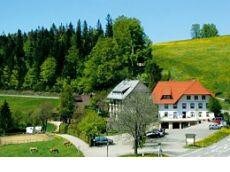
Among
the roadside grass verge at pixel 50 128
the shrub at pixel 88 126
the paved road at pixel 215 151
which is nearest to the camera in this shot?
the paved road at pixel 215 151

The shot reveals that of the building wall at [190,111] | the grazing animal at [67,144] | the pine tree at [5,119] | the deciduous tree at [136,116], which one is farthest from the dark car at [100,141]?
the pine tree at [5,119]

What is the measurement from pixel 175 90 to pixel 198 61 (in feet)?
2.42

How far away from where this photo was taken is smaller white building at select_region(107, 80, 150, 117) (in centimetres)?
736

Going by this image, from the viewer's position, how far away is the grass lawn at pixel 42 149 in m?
7.44

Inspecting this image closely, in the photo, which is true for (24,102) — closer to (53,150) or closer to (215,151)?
(53,150)

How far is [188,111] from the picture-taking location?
7.87 metres

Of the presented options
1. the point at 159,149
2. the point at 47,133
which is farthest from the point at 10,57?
Result: the point at 159,149

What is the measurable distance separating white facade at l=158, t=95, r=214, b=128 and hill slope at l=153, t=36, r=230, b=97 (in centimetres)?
27

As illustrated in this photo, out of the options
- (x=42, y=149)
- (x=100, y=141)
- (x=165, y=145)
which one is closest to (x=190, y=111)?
(x=165, y=145)

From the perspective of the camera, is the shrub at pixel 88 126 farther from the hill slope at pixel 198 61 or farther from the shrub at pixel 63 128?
the hill slope at pixel 198 61

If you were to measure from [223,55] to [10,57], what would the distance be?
3.47 m

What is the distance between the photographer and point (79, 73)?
7422 mm

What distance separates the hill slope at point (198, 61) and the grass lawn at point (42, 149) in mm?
1696
